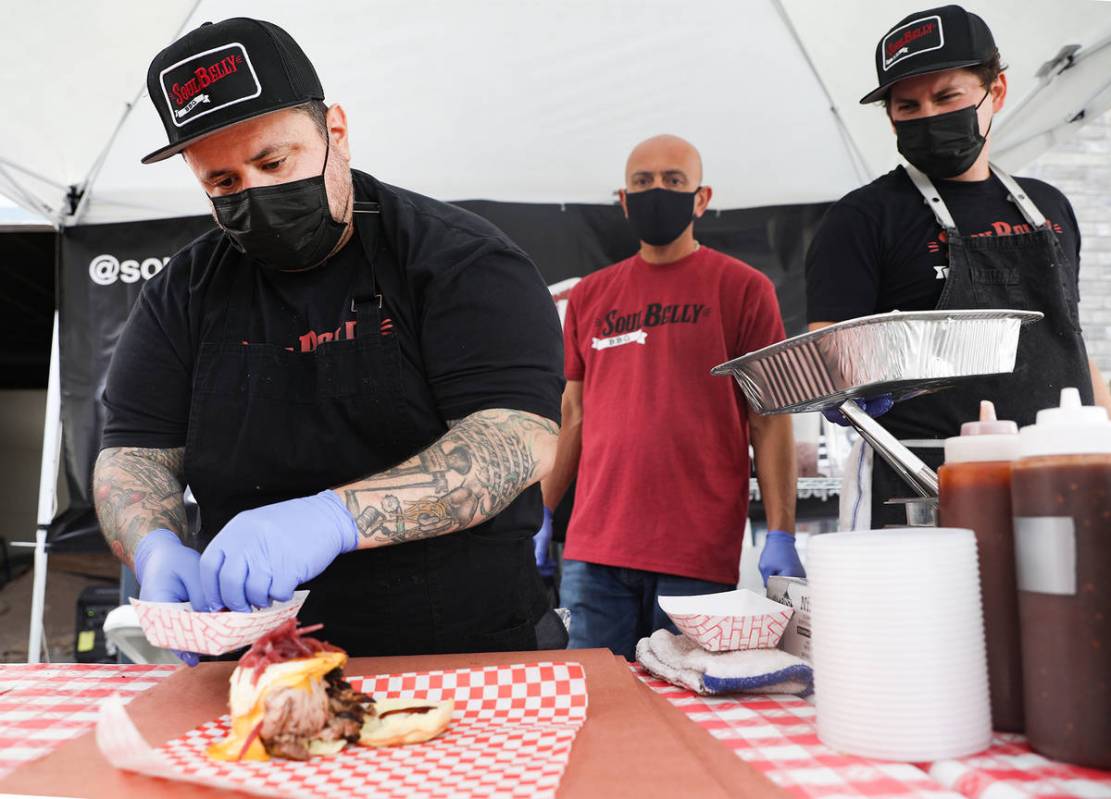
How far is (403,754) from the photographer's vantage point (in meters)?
1.04

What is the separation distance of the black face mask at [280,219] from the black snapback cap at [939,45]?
1302 mm

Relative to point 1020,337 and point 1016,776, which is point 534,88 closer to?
point 1020,337

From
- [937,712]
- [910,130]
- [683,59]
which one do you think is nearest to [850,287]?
[910,130]

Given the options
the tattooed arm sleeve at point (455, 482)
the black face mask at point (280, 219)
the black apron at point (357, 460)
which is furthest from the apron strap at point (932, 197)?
the black face mask at point (280, 219)

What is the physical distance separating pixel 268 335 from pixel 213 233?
379 millimetres

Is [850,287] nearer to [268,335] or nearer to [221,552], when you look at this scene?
[268,335]

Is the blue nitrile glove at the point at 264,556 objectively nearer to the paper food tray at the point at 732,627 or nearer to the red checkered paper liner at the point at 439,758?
the red checkered paper liner at the point at 439,758

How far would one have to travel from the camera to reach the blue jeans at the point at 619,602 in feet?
8.75

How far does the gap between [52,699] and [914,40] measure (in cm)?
212

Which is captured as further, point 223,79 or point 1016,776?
point 223,79

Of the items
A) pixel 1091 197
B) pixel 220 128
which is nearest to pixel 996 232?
pixel 220 128

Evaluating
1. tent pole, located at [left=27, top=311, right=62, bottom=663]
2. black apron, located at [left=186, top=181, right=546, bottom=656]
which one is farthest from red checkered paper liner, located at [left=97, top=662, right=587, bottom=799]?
tent pole, located at [left=27, top=311, right=62, bottom=663]

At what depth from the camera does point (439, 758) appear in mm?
1011

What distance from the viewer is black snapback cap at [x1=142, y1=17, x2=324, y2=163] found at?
5.23 ft
